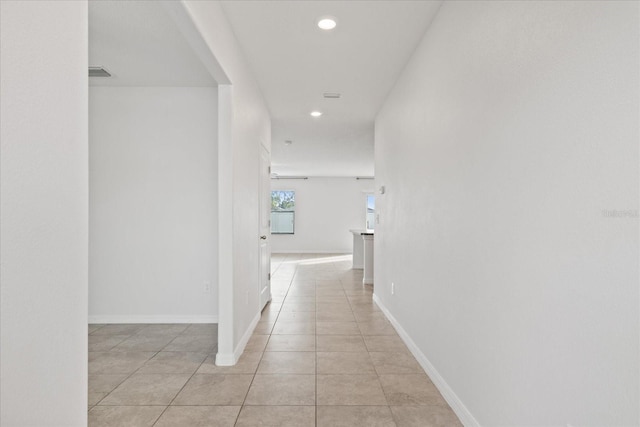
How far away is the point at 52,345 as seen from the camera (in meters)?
0.95

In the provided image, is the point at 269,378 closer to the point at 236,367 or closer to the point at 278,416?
the point at 236,367

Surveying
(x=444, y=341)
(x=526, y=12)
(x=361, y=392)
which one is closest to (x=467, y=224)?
(x=444, y=341)

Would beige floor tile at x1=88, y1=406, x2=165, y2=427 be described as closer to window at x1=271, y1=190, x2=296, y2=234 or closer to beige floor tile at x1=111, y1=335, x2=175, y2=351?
beige floor tile at x1=111, y1=335, x2=175, y2=351

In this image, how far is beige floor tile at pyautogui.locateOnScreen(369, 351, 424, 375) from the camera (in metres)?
2.76

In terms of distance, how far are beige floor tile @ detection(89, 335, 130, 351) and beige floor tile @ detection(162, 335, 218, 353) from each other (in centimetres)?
50

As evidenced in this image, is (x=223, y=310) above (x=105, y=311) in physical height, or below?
above

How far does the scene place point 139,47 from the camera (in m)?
3.05

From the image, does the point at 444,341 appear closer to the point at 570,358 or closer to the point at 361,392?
the point at 361,392

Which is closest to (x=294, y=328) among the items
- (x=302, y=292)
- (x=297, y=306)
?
(x=297, y=306)

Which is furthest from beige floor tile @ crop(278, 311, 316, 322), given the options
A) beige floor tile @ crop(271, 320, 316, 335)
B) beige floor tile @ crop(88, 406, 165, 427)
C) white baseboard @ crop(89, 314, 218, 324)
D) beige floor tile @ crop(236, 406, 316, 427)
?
beige floor tile @ crop(88, 406, 165, 427)

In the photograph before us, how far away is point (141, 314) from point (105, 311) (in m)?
0.39

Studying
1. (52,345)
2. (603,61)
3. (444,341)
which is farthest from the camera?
(444,341)

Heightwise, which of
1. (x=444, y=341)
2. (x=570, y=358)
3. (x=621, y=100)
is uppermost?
(x=621, y=100)

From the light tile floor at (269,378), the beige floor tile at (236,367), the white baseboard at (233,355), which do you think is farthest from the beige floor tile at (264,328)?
the beige floor tile at (236,367)
